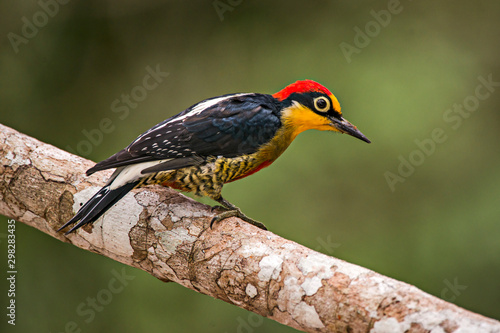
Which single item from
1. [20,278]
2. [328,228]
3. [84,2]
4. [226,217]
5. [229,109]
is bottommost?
[20,278]

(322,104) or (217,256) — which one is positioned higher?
(322,104)

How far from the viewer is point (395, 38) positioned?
15.2 feet

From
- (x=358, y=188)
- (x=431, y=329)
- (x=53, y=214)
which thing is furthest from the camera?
(x=358, y=188)

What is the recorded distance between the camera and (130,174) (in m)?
2.45

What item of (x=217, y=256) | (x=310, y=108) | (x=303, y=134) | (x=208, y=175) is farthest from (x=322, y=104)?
(x=303, y=134)

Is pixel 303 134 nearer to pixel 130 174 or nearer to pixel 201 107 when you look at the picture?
pixel 201 107

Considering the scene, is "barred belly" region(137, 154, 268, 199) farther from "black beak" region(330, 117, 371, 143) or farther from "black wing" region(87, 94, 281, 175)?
"black beak" region(330, 117, 371, 143)

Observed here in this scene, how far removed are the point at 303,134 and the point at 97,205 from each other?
2429 mm

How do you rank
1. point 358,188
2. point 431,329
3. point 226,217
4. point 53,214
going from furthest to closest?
point 358,188 < point 53,214 < point 226,217 < point 431,329

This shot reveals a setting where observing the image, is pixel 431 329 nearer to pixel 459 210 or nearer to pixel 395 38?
pixel 459 210

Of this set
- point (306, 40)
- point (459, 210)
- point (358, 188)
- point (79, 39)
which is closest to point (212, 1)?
point (306, 40)

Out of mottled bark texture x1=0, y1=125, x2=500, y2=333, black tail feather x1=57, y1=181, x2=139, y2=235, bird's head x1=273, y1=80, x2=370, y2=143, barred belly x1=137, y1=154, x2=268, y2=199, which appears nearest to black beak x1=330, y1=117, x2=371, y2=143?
bird's head x1=273, y1=80, x2=370, y2=143

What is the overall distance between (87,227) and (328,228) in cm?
230

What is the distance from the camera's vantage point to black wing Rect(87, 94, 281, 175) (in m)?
2.54
